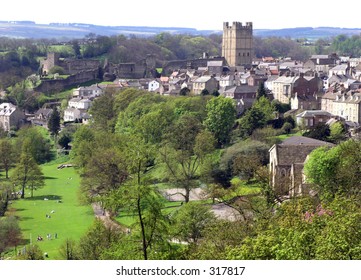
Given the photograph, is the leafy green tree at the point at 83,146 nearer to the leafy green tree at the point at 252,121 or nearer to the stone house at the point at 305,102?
the leafy green tree at the point at 252,121

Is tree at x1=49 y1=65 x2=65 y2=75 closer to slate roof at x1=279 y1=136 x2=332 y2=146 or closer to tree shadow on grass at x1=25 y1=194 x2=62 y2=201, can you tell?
tree shadow on grass at x1=25 y1=194 x2=62 y2=201

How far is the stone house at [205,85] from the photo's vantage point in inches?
2263

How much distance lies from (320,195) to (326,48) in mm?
93835

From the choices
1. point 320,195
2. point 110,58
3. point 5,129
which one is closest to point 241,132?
point 320,195

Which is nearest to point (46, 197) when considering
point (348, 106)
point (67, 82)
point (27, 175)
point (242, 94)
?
point (27, 175)

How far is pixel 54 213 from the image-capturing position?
111 ft

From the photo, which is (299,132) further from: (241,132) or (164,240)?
(164,240)

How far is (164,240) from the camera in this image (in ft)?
49.6

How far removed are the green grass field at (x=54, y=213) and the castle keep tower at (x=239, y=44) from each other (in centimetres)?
4090

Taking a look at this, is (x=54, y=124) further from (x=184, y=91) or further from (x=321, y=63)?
(x=321, y=63)

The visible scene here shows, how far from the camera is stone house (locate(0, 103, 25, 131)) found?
58.0 metres

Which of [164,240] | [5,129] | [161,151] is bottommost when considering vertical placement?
[5,129]

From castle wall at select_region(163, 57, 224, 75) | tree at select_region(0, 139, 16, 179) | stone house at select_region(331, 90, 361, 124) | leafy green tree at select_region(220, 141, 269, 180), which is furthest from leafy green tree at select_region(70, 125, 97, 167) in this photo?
castle wall at select_region(163, 57, 224, 75)

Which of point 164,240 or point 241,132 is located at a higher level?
point 164,240
